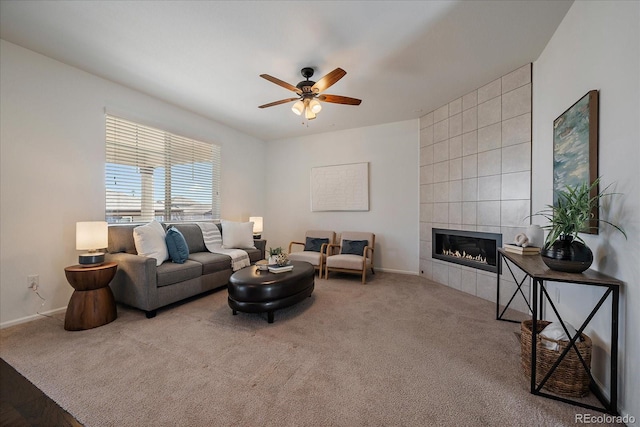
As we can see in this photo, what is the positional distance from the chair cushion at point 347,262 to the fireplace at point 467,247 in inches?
47.2

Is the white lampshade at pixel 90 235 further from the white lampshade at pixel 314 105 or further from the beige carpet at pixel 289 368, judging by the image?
the white lampshade at pixel 314 105

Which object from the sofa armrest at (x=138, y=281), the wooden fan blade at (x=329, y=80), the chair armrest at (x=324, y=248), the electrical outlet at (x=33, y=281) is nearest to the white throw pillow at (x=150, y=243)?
the sofa armrest at (x=138, y=281)

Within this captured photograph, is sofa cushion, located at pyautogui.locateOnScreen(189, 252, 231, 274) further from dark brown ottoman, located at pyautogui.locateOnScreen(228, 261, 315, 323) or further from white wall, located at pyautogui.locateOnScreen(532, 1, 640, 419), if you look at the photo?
white wall, located at pyautogui.locateOnScreen(532, 1, 640, 419)

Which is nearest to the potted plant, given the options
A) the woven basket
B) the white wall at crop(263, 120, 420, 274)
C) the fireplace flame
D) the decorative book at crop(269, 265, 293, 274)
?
the woven basket

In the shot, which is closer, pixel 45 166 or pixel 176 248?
pixel 45 166

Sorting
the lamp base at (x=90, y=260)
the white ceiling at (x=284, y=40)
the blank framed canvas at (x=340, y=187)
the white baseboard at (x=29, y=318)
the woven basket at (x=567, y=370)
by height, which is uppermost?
the white ceiling at (x=284, y=40)

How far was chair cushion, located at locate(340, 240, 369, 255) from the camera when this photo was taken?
452 cm

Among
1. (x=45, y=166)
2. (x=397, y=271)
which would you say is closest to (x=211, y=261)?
(x=45, y=166)

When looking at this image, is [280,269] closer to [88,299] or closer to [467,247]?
[88,299]

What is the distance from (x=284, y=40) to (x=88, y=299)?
314 cm

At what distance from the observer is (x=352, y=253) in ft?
14.9

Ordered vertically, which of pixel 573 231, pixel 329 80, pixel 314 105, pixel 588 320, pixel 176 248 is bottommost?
pixel 588 320

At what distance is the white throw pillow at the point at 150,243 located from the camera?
2984 mm

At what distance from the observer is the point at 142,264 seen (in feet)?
8.64
